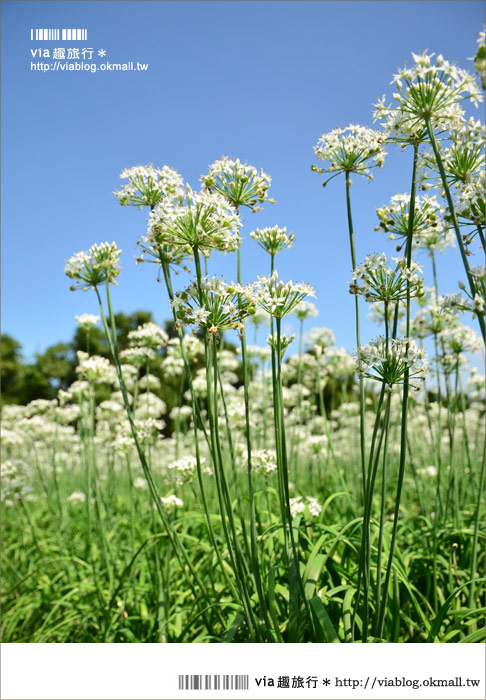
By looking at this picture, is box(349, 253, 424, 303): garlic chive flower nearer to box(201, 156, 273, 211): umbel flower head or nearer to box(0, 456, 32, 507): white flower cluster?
box(201, 156, 273, 211): umbel flower head

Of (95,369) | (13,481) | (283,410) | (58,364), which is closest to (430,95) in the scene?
(283,410)

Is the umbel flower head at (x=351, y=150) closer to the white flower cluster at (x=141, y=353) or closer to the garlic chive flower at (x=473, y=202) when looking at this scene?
the garlic chive flower at (x=473, y=202)

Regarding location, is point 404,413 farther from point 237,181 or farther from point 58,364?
point 58,364

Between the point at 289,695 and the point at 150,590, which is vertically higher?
the point at 289,695

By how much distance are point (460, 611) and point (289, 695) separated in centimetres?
105

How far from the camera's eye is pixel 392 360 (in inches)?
64.1

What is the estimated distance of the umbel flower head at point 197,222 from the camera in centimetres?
173

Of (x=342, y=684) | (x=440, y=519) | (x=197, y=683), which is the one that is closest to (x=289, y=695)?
(x=342, y=684)

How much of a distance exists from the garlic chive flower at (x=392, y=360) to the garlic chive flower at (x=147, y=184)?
3.74 ft

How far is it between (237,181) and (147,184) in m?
0.44

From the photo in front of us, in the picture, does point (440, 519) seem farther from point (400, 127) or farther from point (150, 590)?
point (400, 127)

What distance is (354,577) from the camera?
246 cm

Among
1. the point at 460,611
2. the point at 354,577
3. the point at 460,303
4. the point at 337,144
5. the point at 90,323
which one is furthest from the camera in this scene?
the point at 90,323

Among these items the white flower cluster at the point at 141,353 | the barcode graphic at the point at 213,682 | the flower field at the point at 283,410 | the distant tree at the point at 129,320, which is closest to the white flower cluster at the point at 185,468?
the flower field at the point at 283,410
